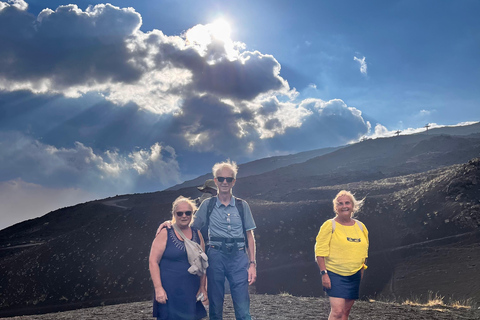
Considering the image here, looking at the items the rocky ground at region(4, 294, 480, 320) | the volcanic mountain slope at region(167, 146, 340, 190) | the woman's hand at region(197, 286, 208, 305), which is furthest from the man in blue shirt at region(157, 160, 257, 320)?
the volcanic mountain slope at region(167, 146, 340, 190)

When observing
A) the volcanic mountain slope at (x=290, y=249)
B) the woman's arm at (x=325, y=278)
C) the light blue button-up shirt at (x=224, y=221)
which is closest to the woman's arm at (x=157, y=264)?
the light blue button-up shirt at (x=224, y=221)

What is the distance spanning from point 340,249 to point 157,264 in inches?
85.7

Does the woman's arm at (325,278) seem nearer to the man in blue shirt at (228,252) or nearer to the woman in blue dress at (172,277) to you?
the man in blue shirt at (228,252)

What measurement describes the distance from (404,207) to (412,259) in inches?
217

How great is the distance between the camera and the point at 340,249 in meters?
4.33

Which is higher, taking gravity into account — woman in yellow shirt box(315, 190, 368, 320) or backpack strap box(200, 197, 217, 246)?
backpack strap box(200, 197, 217, 246)

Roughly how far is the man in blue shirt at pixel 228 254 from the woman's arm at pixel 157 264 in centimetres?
77

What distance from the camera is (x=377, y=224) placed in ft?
66.1

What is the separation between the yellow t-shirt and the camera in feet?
14.1

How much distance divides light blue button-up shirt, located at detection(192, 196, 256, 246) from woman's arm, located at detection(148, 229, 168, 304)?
0.75m

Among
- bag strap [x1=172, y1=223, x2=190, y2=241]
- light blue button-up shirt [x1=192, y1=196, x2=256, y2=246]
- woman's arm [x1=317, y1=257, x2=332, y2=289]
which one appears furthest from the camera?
light blue button-up shirt [x1=192, y1=196, x2=256, y2=246]

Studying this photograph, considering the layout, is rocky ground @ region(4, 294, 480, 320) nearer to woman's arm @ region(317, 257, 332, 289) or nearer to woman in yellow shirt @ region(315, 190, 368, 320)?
woman in yellow shirt @ region(315, 190, 368, 320)

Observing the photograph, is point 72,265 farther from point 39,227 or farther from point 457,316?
point 39,227

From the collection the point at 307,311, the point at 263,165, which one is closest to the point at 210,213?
the point at 307,311
